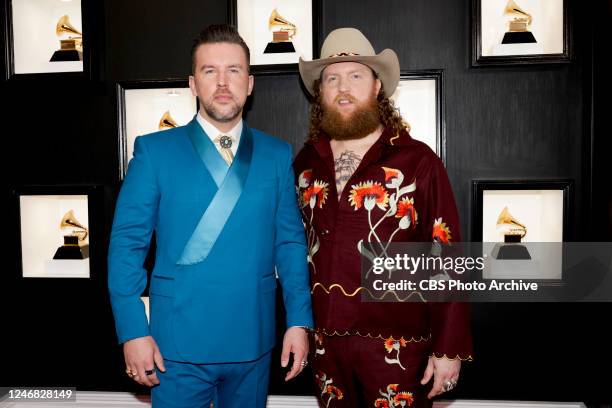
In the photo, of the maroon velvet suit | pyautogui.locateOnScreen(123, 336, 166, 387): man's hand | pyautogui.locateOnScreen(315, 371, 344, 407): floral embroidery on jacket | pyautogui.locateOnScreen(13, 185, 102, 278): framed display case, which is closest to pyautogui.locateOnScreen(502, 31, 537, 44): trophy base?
the maroon velvet suit

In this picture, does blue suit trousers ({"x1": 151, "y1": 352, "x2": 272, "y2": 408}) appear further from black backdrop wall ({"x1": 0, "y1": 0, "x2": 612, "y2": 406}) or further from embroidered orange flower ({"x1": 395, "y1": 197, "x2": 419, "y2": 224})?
black backdrop wall ({"x1": 0, "y1": 0, "x2": 612, "y2": 406})

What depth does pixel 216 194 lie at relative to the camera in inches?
56.1

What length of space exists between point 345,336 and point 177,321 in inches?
21.7

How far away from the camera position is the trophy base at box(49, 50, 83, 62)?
7.40ft

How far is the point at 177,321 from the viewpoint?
4.67 feet

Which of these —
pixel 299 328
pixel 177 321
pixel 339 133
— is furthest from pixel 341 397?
pixel 339 133

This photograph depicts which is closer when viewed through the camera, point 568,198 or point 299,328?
point 299,328

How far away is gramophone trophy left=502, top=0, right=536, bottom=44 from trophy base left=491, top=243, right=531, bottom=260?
91 centimetres

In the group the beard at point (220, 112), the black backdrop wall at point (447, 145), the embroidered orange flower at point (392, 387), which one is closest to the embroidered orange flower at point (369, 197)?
the beard at point (220, 112)

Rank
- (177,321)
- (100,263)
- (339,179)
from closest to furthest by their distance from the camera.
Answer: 1. (177,321)
2. (339,179)
3. (100,263)

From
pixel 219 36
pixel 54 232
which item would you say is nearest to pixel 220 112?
pixel 219 36

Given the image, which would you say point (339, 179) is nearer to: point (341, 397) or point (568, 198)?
point (341, 397)

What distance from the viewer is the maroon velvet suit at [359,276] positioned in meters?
1.56

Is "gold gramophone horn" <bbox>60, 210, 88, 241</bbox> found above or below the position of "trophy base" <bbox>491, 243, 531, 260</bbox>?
above
